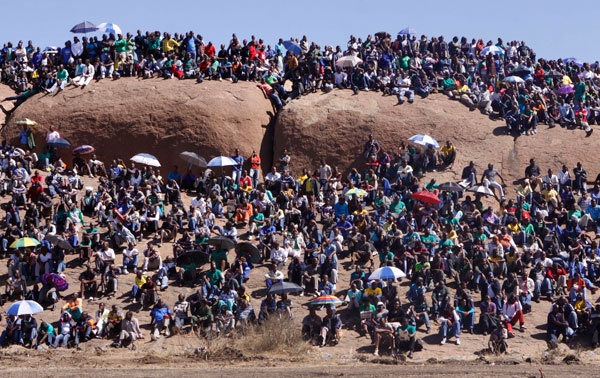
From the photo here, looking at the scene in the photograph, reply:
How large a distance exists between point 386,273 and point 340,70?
13.9m

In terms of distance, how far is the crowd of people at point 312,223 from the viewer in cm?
2653

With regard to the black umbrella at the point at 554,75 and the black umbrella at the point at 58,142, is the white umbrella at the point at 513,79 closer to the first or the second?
the black umbrella at the point at 554,75

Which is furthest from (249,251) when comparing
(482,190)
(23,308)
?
(482,190)

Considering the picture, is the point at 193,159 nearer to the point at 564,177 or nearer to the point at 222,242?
the point at 222,242

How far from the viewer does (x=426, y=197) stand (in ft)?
104

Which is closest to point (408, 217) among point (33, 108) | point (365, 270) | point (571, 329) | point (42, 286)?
point (365, 270)

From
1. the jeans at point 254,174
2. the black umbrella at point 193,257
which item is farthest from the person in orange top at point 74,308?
the jeans at point 254,174

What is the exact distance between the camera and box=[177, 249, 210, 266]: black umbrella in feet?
94.0

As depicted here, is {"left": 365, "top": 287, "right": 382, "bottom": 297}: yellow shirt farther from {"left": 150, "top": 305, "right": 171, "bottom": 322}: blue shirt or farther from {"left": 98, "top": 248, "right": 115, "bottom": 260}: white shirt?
{"left": 98, "top": 248, "right": 115, "bottom": 260}: white shirt

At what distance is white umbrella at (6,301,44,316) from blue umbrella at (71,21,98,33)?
16.6m

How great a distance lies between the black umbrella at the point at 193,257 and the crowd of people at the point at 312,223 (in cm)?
4

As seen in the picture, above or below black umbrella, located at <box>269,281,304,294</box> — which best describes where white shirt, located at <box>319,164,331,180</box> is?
above

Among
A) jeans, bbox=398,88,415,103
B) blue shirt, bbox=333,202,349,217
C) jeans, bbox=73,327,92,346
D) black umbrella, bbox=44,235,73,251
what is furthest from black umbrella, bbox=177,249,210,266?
jeans, bbox=398,88,415,103

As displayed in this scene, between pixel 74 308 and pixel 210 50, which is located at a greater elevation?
pixel 210 50
